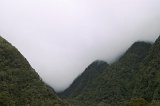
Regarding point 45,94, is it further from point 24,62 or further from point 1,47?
point 1,47

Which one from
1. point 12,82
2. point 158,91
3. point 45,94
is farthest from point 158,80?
point 12,82

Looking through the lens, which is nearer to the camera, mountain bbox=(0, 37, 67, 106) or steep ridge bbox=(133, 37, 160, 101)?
mountain bbox=(0, 37, 67, 106)

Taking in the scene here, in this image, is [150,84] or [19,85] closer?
[19,85]

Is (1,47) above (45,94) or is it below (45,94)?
above

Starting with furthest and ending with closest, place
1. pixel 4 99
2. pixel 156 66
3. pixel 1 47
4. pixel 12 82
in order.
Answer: pixel 156 66
pixel 1 47
pixel 12 82
pixel 4 99

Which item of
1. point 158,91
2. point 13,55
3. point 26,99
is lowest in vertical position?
point 158,91

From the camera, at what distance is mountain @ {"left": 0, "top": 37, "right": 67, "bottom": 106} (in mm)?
139000

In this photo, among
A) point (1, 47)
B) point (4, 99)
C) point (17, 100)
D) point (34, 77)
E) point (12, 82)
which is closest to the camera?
point (4, 99)

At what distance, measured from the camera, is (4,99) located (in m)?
124

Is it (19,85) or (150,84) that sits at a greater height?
(19,85)

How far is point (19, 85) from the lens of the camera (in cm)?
14938

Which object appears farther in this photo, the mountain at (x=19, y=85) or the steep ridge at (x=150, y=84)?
the steep ridge at (x=150, y=84)

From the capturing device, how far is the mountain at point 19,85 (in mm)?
139000

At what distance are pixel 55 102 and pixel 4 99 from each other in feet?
78.7
